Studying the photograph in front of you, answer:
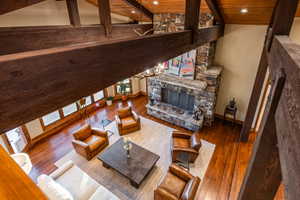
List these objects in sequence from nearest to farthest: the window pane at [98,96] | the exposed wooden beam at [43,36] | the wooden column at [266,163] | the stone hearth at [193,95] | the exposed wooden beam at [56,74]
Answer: the exposed wooden beam at [56,74], the wooden column at [266,163], the exposed wooden beam at [43,36], the stone hearth at [193,95], the window pane at [98,96]

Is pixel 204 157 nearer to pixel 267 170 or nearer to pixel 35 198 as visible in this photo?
pixel 267 170

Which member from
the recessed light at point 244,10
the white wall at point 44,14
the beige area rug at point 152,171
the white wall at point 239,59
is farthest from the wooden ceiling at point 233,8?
the beige area rug at point 152,171

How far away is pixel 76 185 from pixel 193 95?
13.8ft

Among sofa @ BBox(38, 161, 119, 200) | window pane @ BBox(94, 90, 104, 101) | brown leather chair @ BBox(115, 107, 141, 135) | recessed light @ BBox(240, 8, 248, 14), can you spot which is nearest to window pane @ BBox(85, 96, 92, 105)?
window pane @ BBox(94, 90, 104, 101)

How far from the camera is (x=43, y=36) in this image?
2387mm

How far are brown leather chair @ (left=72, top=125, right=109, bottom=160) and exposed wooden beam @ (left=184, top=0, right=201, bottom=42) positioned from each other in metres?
3.74

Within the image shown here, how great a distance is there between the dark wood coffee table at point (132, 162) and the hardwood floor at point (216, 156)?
1.38 meters

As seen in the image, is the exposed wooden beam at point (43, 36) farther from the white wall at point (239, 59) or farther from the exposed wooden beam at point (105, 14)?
the white wall at point (239, 59)

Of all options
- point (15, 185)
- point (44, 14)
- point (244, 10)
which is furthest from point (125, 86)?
point (15, 185)

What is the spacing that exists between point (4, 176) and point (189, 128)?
5240mm

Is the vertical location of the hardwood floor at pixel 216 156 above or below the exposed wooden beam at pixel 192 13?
below

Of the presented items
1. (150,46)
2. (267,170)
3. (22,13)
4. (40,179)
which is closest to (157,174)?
(40,179)

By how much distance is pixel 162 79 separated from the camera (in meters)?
5.68

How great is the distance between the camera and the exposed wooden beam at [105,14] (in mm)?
2880
